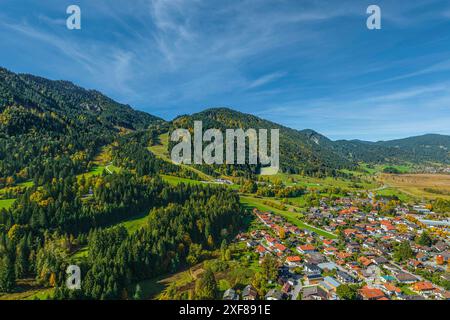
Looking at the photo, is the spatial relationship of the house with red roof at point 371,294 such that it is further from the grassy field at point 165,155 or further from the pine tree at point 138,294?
the grassy field at point 165,155

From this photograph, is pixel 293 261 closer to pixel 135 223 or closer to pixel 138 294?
pixel 138 294

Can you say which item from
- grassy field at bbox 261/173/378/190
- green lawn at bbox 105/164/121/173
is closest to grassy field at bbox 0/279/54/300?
green lawn at bbox 105/164/121/173

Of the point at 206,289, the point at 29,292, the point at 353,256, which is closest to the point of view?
the point at 206,289

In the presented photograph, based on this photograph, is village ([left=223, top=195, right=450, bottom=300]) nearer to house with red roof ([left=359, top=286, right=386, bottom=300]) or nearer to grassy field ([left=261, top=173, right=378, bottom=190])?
house with red roof ([left=359, top=286, right=386, bottom=300])

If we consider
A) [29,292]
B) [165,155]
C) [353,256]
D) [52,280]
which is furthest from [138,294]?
[165,155]

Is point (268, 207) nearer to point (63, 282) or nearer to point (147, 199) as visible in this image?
point (147, 199)
